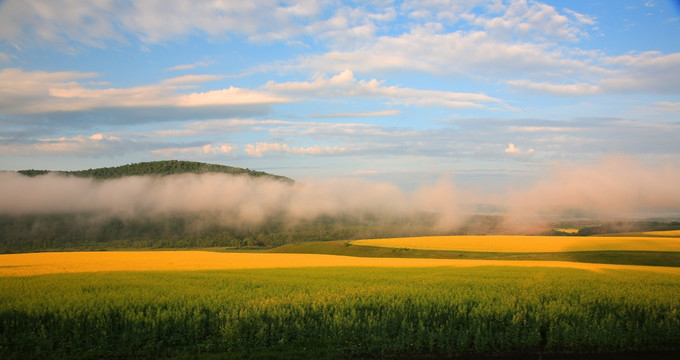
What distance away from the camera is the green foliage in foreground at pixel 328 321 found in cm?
1243

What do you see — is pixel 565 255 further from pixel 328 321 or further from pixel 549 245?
pixel 328 321

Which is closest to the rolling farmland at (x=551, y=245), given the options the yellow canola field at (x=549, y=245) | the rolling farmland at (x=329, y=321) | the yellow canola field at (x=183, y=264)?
the yellow canola field at (x=549, y=245)

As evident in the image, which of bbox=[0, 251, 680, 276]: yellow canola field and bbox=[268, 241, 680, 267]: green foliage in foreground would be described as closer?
bbox=[0, 251, 680, 276]: yellow canola field

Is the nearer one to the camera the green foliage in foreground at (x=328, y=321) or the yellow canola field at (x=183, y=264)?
the green foliage in foreground at (x=328, y=321)

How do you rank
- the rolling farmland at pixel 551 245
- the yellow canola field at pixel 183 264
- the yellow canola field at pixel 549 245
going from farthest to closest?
the yellow canola field at pixel 549 245 → the rolling farmland at pixel 551 245 → the yellow canola field at pixel 183 264

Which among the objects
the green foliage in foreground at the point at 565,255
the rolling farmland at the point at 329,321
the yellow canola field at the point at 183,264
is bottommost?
the green foliage in foreground at the point at 565,255

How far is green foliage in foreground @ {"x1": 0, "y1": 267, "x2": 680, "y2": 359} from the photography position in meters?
12.4

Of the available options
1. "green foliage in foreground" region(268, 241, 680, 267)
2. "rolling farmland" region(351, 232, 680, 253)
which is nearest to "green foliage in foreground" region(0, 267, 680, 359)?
"green foliage in foreground" region(268, 241, 680, 267)

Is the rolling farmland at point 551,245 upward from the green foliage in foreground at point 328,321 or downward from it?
downward

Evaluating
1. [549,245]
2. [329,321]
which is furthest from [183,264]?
[549,245]

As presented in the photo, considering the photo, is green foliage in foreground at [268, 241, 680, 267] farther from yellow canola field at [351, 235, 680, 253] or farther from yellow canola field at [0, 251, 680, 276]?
yellow canola field at [0, 251, 680, 276]

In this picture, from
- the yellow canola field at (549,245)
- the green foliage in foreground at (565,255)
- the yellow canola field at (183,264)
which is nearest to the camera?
the yellow canola field at (183,264)

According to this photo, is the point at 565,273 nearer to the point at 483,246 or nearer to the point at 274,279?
the point at 274,279

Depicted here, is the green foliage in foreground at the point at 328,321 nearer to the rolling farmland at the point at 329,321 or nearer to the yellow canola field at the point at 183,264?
the rolling farmland at the point at 329,321
